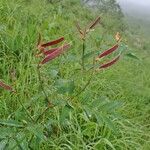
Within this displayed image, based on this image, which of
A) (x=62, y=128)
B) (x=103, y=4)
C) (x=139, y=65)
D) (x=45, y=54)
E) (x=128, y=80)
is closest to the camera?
(x=45, y=54)

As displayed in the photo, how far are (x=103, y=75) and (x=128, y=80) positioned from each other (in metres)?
0.46

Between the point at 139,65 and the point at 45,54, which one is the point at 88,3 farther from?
the point at 45,54

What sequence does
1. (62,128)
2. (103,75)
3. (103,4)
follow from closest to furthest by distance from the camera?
1. (62,128)
2. (103,75)
3. (103,4)

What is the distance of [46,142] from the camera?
8.54 ft

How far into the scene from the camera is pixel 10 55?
3275 mm

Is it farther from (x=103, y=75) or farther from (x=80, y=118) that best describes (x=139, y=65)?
(x=80, y=118)

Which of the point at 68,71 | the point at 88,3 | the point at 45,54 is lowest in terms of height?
the point at 88,3

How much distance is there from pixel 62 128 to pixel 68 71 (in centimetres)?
65

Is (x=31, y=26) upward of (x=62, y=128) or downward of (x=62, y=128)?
upward

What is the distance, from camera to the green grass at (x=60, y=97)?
2023mm

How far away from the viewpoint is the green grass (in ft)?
6.64

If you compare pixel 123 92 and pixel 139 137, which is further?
pixel 123 92

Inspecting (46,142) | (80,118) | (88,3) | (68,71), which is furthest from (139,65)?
(88,3)

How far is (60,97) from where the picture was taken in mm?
2232
